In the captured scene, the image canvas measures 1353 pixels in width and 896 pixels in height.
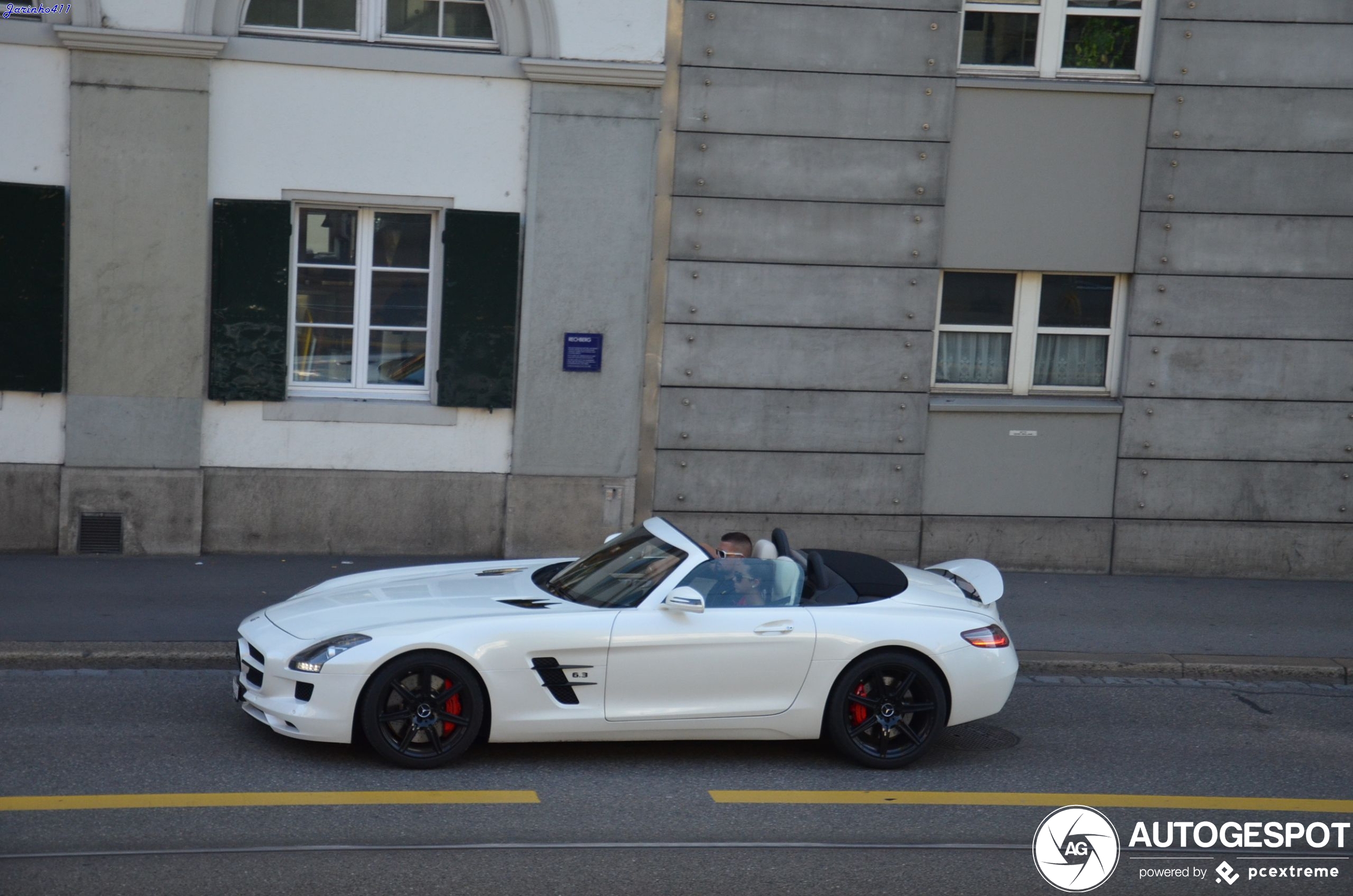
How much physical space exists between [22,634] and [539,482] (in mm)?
4569

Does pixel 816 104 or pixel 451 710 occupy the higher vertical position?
pixel 816 104

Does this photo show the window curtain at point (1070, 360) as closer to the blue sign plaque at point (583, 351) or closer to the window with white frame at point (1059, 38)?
the window with white frame at point (1059, 38)

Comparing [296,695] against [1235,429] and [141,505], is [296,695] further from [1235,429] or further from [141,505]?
[1235,429]

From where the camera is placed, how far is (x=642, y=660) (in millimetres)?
6418

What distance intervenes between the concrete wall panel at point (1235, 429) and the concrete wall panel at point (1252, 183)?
72.0 inches

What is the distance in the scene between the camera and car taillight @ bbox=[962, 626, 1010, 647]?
22.3 ft

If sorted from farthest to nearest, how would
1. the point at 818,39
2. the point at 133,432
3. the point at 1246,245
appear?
the point at 1246,245, the point at 818,39, the point at 133,432

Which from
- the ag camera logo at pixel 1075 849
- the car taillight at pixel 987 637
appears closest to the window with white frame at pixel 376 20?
the car taillight at pixel 987 637

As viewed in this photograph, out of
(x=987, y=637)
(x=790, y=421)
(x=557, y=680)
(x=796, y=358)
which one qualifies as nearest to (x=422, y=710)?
(x=557, y=680)

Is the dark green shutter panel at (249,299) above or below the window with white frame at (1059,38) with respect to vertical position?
below

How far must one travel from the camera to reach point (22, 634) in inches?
330

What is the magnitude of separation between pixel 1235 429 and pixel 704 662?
7918 millimetres

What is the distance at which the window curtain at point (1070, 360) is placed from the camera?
489 inches

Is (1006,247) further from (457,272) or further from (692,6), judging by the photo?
(457,272)
